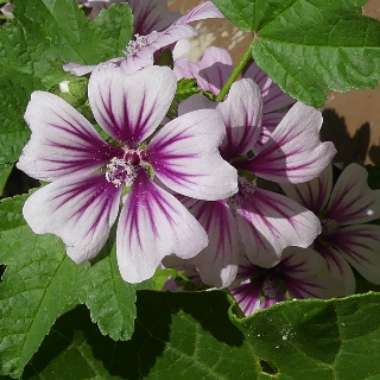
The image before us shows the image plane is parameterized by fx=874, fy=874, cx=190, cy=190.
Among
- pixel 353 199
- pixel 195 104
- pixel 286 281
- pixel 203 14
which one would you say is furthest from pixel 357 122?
pixel 195 104

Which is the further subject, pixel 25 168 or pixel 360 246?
pixel 360 246

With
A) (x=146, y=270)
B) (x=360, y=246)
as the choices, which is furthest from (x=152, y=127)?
(x=360, y=246)

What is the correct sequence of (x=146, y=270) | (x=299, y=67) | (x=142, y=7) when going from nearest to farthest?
(x=146, y=270) < (x=299, y=67) < (x=142, y=7)

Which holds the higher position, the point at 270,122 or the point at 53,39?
the point at 53,39

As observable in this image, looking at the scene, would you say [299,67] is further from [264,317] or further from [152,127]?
[264,317]

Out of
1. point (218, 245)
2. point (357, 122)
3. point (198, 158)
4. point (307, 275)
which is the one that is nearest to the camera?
point (198, 158)

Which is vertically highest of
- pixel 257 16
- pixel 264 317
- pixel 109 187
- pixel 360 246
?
pixel 257 16

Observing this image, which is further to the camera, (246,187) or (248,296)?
(248,296)

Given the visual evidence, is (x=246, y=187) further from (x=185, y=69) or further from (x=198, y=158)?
(x=185, y=69)

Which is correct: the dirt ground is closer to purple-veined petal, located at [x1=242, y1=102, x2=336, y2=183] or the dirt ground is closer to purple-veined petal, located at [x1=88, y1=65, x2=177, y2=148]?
purple-veined petal, located at [x1=242, y1=102, x2=336, y2=183]

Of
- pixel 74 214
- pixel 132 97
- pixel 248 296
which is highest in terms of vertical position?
pixel 132 97
